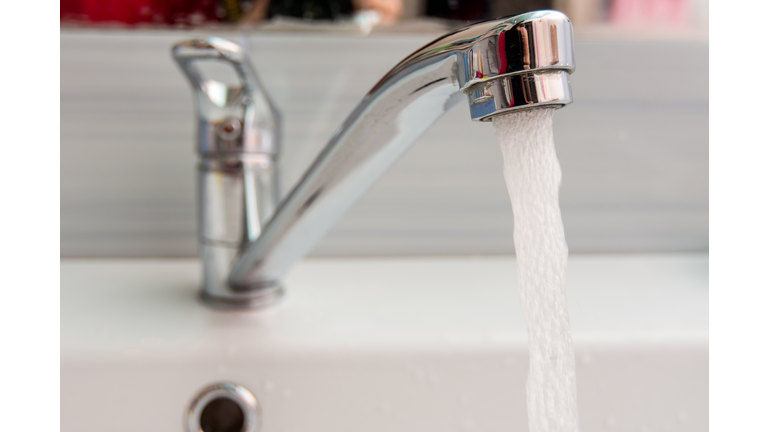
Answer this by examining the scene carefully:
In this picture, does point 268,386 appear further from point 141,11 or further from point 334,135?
point 141,11

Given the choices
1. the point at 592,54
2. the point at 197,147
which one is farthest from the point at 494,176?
the point at 197,147

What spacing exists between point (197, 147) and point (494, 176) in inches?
8.7

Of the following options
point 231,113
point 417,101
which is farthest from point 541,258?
point 231,113

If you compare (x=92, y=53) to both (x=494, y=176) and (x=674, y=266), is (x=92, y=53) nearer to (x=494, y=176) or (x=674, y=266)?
(x=494, y=176)

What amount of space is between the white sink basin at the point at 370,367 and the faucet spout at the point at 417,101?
0.15ft

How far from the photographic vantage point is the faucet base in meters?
0.28

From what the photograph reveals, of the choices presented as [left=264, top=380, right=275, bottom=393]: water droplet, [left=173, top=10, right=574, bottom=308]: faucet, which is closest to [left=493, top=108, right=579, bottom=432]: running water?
[left=173, top=10, right=574, bottom=308]: faucet

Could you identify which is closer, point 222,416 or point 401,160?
point 222,416

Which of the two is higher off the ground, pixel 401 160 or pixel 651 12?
pixel 651 12

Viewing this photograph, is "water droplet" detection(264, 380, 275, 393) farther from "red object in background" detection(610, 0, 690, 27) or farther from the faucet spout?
"red object in background" detection(610, 0, 690, 27)

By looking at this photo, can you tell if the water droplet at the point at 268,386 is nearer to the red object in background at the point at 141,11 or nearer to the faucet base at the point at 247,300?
the faucet base at the point at 247,300

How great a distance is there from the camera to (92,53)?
0.34 metres

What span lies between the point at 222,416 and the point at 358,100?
231 mm

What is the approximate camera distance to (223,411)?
0.25 m
